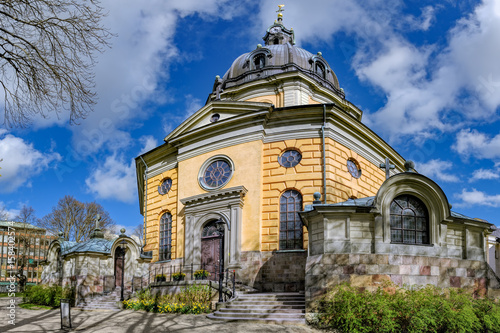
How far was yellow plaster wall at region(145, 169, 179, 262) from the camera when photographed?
2339 cm

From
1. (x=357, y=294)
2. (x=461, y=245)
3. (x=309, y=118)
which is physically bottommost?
(x=357, y=294)

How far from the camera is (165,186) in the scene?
24.8 m

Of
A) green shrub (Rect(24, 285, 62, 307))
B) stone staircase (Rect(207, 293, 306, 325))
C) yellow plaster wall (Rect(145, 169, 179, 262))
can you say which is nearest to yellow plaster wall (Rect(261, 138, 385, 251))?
stone staircase (Rect(207, 293, 306, 325))

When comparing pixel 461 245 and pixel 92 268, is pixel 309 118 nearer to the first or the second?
pixel 461 245

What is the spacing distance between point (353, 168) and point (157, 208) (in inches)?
456

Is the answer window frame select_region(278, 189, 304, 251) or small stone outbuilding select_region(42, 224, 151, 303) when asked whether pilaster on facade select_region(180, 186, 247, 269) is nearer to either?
window frame select_region(278, 189, 304, 251)

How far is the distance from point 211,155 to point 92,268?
327 inches

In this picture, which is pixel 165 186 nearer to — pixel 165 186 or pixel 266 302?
pixel 165 186

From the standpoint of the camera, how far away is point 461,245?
1445 cm

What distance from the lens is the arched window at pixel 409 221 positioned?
545 inches

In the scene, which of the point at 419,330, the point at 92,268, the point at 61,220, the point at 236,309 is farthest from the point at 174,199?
the point at 61,220

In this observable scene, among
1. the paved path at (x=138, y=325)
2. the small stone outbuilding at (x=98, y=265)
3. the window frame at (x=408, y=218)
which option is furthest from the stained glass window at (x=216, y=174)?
the window frame at (x=408, y=218)

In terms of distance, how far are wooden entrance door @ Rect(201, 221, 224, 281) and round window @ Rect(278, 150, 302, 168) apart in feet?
15.5

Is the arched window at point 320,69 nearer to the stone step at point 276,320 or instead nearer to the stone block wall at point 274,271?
the stone block wall at point 274,271
